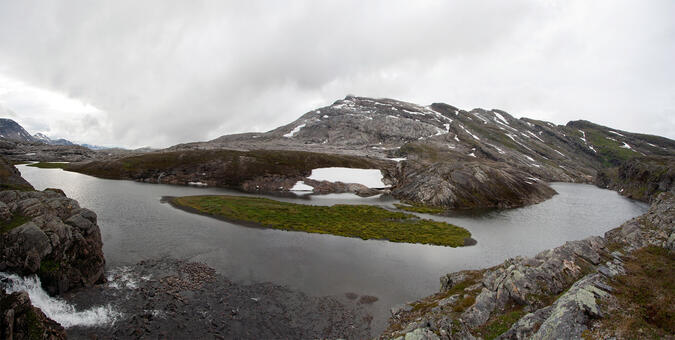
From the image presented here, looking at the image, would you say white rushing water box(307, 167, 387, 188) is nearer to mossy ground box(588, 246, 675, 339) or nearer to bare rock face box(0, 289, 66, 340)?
mossy ground box(588, 246, 675, 339)

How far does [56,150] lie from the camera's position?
181375 mm

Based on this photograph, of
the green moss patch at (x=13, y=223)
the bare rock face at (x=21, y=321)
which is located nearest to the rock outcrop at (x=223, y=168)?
the green moss patch at (x=13, y=223)

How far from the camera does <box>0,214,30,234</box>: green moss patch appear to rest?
89.7 ft

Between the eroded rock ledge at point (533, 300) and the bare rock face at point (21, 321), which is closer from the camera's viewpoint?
the eroded rock ledge at point (533, 300)

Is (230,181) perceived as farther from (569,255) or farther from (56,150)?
(56,150)

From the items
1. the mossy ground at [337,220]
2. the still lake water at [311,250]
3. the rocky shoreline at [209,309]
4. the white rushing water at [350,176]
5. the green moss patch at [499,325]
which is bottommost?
the rocky shoreline at [209,309]

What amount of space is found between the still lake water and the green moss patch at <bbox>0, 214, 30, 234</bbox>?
9.37m

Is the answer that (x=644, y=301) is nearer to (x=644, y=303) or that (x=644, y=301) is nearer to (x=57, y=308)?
(x=644, y=303)

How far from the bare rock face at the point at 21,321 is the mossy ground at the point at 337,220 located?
124 ft

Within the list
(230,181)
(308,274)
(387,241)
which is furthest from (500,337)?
(230,181)

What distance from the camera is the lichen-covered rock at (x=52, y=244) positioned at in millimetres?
26109

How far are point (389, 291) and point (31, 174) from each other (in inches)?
5652

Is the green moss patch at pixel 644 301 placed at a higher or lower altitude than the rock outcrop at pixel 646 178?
lower

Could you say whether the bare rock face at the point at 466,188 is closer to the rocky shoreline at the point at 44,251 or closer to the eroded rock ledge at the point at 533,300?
the eroded rock ledge at the point at 533,300
